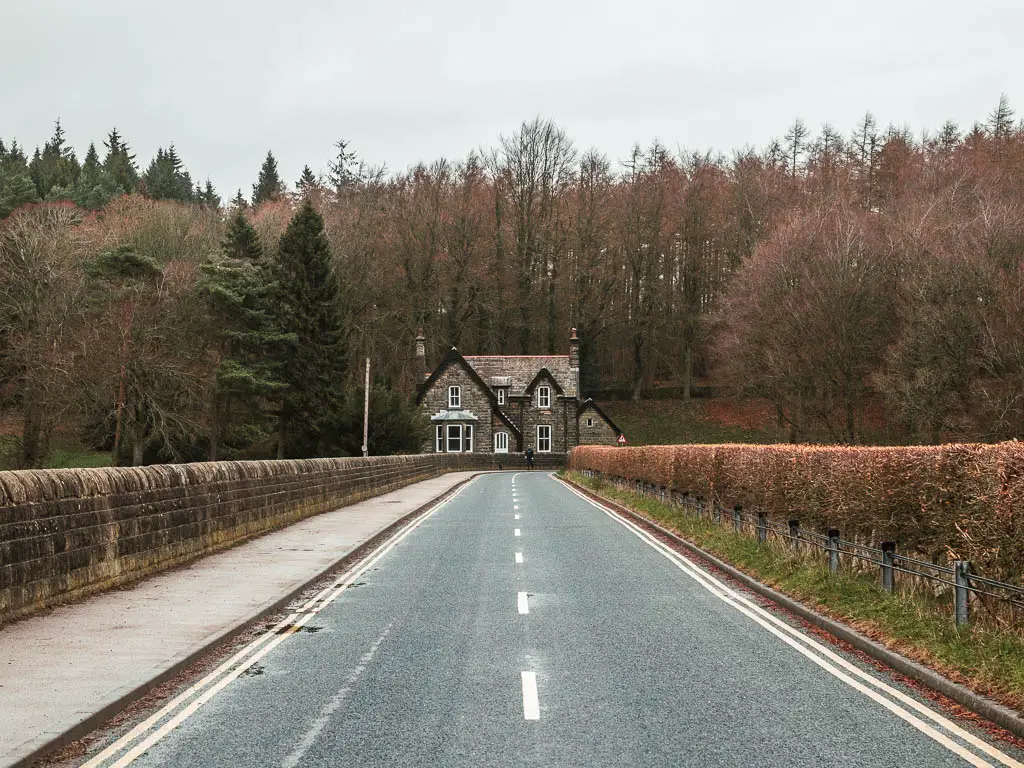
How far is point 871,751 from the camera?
6.41 m

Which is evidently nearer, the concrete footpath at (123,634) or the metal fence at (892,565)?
the concrete footpath at (123,634)

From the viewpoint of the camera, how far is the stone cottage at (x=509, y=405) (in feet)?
263

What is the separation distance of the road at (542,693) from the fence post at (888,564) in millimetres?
1559

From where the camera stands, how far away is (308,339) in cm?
6353

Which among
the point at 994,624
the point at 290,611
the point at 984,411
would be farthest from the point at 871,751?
the point at 984,411

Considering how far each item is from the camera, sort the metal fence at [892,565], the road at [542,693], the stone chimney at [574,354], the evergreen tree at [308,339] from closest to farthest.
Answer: the road at [542,693] < the metal fence at [892,565] < the evergreen tree at [308,339] < the stone chimney at [574,354]

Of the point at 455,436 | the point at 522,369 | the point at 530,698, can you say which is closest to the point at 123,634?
the point at 530,698

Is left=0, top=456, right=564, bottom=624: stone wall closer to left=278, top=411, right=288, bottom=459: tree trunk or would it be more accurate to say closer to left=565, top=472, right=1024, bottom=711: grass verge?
left=565, top=472, right=1024, bottom=711: grass verge

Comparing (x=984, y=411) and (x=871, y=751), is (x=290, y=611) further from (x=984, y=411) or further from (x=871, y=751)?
(x=984, y=411)

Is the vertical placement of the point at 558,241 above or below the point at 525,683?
above

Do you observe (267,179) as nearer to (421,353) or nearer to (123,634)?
(421,353)

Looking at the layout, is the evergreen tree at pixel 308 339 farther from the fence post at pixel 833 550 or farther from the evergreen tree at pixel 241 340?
the fence post at pixel 833 550

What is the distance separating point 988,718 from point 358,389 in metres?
57.2

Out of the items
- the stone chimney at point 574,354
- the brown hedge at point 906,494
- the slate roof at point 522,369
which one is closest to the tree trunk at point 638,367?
the stone chimney at point 574,354
